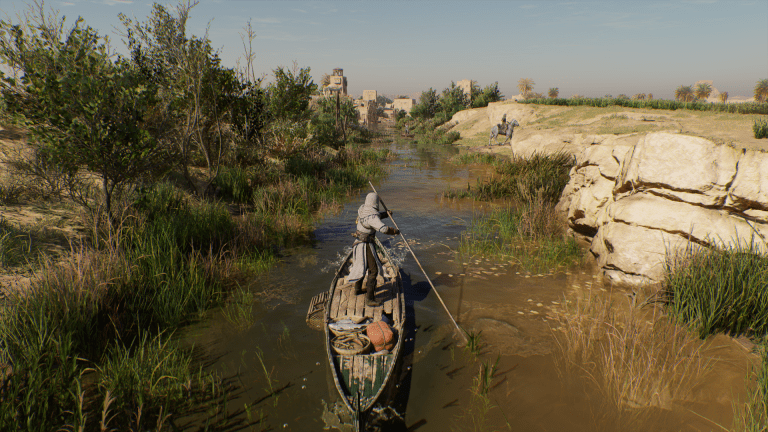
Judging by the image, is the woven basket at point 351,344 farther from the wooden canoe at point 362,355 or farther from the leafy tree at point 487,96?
the leafy tree at point 487,96

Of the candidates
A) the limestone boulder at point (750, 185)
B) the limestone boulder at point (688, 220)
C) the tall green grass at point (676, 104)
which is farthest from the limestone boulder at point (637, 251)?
the tall green grass at point (676, 104)

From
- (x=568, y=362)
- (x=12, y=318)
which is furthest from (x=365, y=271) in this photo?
(x=12, y=318)

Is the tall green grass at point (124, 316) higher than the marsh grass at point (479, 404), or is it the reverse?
the tall green grass at point (124, 316)

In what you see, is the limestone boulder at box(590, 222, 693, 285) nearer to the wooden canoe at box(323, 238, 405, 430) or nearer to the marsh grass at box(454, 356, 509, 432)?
the marsh grass at box(454, 356, 509, 432)

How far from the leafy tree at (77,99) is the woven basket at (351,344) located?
5206 mm

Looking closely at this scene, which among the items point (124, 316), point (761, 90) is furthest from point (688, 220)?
point (761, 90)

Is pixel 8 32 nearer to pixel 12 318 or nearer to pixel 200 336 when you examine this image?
pixel 12 318

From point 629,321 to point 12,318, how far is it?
7.58 m

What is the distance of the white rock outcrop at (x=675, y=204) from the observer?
21.4 ft

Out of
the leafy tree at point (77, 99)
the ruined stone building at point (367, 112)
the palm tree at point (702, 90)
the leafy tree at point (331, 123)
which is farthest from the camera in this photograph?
the palm tree at point (702, 90)

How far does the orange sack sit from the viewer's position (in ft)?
16.8

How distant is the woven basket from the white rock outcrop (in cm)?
547

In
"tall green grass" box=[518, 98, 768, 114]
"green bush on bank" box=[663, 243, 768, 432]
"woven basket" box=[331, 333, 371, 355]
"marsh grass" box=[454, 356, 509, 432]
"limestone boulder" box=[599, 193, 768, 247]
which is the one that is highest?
"tall green grass" box=[518, 98, 768, 114]

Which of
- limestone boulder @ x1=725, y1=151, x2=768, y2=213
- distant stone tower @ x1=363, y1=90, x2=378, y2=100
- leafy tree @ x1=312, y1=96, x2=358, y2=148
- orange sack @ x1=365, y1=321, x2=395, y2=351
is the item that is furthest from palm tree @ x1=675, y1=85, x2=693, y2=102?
orange sack @ x1=365, y1=321, x2=395, y2=351
